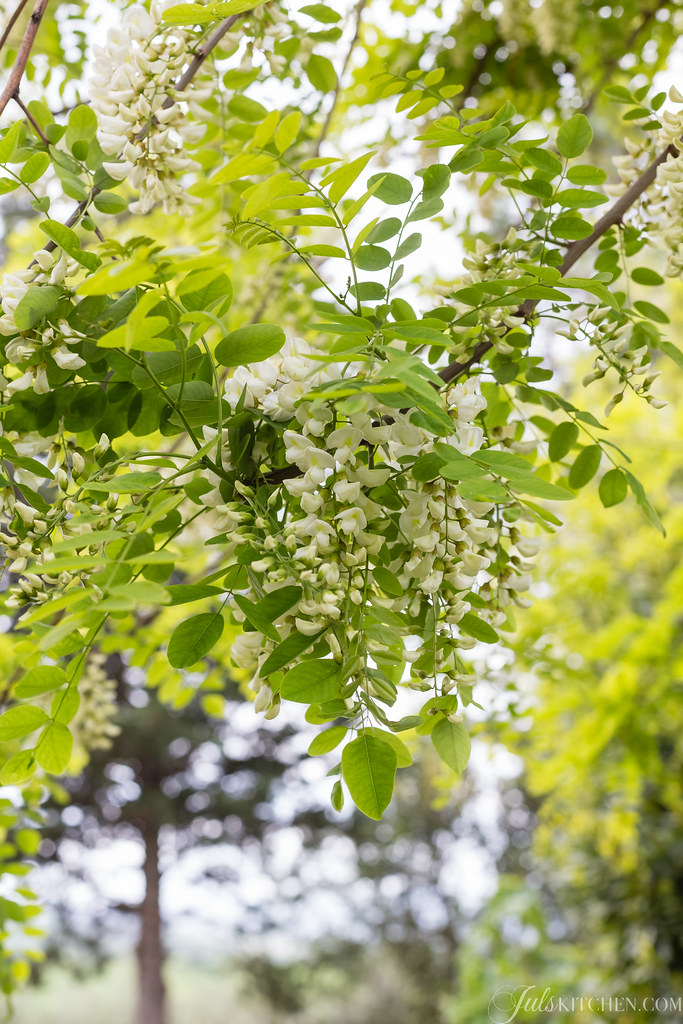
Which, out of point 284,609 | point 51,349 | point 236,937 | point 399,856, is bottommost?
point 284,609

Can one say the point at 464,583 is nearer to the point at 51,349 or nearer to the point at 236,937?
the point at 51,349

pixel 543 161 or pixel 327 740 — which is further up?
pixel 543 161

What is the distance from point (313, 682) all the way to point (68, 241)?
31 cm

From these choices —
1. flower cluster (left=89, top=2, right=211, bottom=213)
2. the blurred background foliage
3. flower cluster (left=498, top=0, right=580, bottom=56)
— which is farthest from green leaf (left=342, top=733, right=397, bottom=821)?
the blurred background foliage

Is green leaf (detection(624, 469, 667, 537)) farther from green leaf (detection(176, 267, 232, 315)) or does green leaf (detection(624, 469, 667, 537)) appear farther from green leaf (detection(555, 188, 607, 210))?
green leaf (detection(176, 267, 232, 315))

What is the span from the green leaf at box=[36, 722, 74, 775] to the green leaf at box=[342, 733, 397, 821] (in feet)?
0.59

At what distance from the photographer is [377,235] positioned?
1.97ft

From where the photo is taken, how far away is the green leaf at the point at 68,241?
49 cm

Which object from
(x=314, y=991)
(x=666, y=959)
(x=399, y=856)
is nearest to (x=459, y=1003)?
(x=666, y=959)

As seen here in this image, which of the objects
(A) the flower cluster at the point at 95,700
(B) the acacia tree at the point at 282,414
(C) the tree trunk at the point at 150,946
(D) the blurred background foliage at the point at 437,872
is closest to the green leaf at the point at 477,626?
(B) the acacia tree at the point at 282,414

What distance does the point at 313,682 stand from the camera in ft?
1.52

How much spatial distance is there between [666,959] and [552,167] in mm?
3646

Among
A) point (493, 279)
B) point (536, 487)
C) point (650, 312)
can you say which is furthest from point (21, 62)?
point (650, 312)

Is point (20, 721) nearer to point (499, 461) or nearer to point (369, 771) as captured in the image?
point (369, 771)
